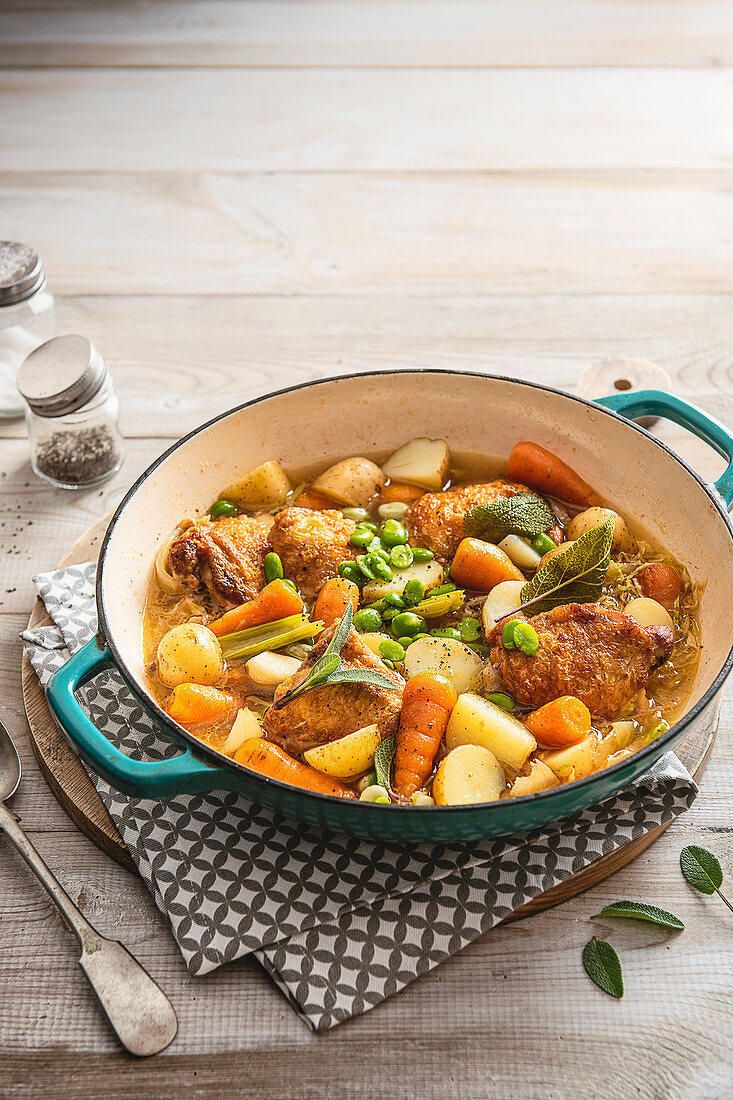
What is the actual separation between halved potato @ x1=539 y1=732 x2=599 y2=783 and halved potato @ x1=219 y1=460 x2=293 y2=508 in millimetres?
1132

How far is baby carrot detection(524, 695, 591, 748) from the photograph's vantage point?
208 centimetres

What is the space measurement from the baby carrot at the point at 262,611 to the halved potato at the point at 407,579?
194 mm

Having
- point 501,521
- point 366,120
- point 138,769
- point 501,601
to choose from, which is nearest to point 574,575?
point 501,601

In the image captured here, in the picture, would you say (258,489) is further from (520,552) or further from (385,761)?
(385,761)

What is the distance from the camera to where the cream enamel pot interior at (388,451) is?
5.94ft

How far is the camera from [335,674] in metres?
1.99

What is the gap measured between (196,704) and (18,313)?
1.83 meters

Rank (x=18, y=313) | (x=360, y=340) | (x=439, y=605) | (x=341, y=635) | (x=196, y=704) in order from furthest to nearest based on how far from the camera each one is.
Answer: (x=360, y=340) → (x=18, y=313) → (x=439, y=605) → (x=196, y=704) → (x=341, y=635)

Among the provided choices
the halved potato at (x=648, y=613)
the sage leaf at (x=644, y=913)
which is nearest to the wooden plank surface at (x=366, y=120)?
the halved potato at (x=648, y=613)

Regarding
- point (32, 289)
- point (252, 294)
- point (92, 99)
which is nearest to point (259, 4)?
point (92, 99)

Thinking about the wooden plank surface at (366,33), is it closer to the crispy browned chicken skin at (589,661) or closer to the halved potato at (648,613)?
the halved potato at (648,613)

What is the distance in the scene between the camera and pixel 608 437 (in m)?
2.60

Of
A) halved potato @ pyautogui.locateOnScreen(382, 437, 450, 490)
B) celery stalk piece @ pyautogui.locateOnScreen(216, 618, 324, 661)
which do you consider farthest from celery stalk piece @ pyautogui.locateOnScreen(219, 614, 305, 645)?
halved potato @ pyautogui.locateOnScreen(382, 437, 450, 490)

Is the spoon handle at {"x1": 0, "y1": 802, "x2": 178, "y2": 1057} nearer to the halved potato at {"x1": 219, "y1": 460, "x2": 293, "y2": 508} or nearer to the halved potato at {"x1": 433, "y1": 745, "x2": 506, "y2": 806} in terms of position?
the halved potato at {"x1": 433, "y1": 745, "x2": 506, "y2": 806}
